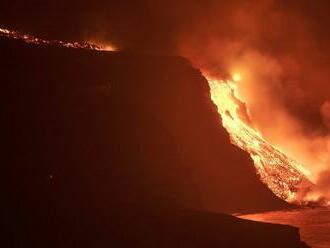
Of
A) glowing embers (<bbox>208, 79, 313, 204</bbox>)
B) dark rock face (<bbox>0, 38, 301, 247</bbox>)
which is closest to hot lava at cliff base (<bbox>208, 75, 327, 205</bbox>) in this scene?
glowing embers (<bbox>208, 79, 313, 204</bbox>)

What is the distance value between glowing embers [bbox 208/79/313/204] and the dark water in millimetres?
10773

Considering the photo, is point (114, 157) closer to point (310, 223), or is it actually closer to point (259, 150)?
point (310, 223)

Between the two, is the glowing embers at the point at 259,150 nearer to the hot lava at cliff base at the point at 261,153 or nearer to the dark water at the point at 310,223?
the hot lava at cliff base at the point at 261,153

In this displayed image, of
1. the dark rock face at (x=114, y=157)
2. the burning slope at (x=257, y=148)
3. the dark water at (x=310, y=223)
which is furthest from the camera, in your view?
the burning slope at (x=257, y=148)

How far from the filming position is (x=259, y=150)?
141000 millimetres

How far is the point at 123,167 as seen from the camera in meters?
79.1

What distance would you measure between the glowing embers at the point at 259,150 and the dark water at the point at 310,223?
10.8 m

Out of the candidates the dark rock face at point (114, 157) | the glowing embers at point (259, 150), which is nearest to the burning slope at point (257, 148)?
the glowing embers at point (259, 150)

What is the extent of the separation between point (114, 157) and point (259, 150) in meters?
67.0

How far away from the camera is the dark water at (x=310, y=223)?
73.3m

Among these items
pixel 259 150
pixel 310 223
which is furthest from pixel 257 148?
pixel 310 223

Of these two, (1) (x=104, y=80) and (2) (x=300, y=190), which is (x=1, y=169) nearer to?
(1) (x=104, y=80)

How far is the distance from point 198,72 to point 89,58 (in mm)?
29576

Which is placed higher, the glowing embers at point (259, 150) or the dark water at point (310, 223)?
the glowing embers at point (259, 150)
